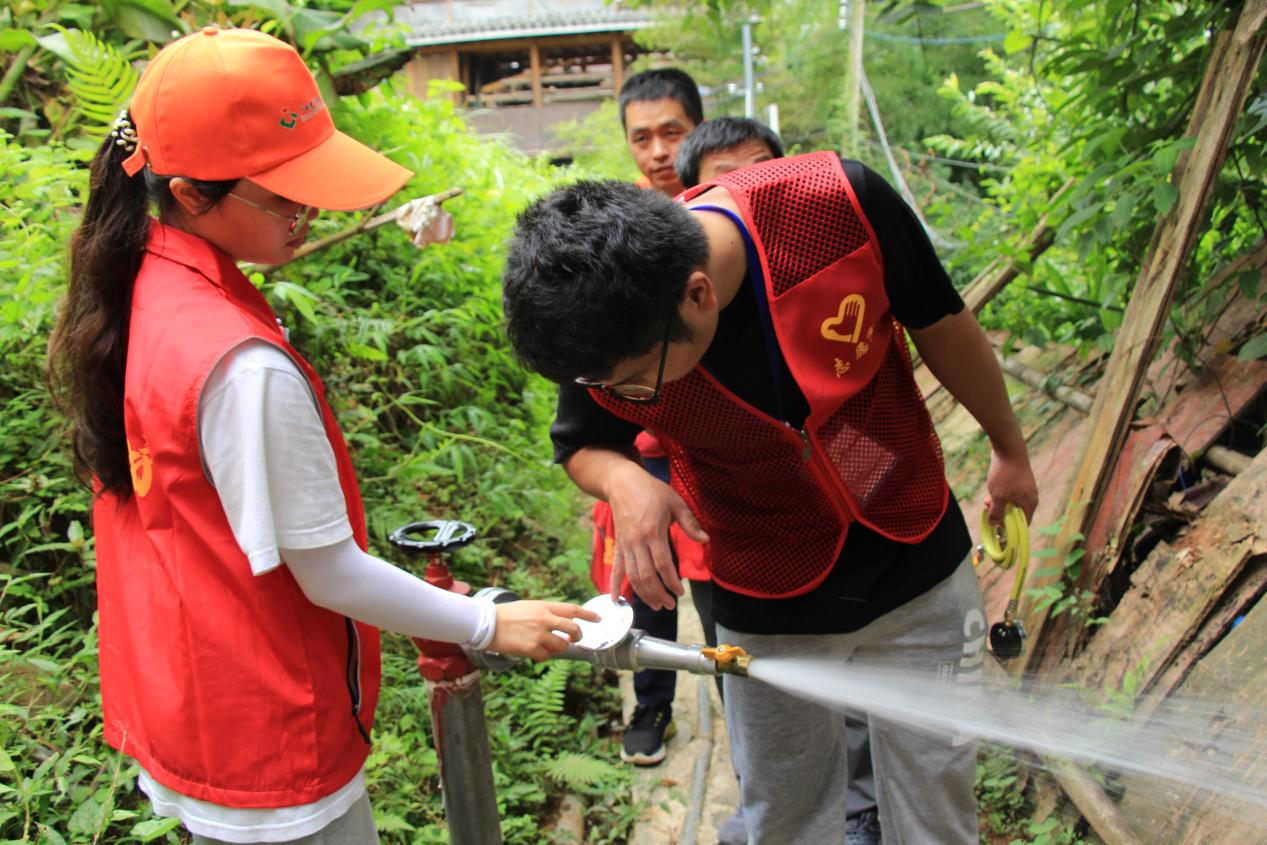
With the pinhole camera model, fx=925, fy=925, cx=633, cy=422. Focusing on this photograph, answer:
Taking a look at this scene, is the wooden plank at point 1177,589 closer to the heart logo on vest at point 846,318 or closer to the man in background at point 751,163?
the man in background at point 751,163

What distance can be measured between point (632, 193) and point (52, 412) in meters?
2.51

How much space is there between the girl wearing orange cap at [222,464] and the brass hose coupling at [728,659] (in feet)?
1.56

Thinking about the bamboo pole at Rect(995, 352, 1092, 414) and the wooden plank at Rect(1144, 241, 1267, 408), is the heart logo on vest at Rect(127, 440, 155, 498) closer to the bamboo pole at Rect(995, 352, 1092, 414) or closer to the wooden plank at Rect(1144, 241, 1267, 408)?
the bamboo pole at Rect(995, 352, 1092, 414)

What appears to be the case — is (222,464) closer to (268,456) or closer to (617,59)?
(268,456)

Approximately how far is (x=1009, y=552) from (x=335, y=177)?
5.97 feet

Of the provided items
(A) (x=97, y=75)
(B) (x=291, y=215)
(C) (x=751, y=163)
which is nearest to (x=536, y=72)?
(A) (x=97, y=75)

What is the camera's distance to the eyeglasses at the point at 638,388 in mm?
1704

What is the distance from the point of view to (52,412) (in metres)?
3.17

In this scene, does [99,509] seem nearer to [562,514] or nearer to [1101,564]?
[1101,564]

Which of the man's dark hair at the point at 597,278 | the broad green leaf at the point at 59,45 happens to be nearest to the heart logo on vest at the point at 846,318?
the man's dark hair at the point at 597,278

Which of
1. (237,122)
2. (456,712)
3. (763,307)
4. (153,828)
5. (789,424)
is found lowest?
(153,828)

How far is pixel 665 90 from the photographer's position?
13.1ft

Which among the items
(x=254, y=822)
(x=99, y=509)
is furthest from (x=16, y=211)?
(x=254, y=822)

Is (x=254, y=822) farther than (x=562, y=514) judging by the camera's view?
No
